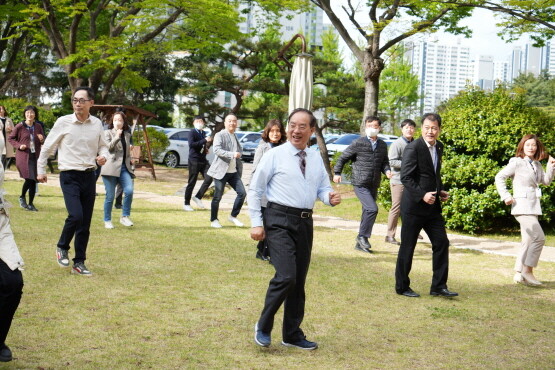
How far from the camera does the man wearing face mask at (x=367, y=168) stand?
9617 millimetres

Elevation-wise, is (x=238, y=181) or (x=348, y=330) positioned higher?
(x=238, y=181)

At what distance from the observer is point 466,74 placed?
190750 millimetres

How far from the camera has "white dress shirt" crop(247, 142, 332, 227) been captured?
16.2 feet

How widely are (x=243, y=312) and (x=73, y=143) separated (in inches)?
105

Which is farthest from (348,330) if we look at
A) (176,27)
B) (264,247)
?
(176,27)

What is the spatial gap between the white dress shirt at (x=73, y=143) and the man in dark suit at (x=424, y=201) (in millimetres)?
3246

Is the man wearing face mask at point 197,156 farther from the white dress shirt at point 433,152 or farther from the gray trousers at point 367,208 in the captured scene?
the white dress shirt at point 433,152

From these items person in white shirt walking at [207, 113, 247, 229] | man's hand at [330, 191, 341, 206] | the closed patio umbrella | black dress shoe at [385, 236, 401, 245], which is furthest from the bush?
man's hand at [330, 191, 341, 206]

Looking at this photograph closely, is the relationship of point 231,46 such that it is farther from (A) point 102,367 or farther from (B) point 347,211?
(A) point 102,367

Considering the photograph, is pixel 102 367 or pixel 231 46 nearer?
pixel 102 367

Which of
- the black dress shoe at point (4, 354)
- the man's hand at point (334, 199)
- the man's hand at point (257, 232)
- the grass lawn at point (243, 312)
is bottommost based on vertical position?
the grass lawn at point (243, 312)

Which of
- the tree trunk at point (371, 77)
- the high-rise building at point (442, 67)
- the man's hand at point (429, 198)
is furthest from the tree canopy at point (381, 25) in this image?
the high-rise building at point (442, 67)

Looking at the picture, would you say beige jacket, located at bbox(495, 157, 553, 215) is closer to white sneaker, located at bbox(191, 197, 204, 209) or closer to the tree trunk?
white sneaker, located at bbox(191, 197, 204, 209)

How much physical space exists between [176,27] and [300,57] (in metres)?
11.1
